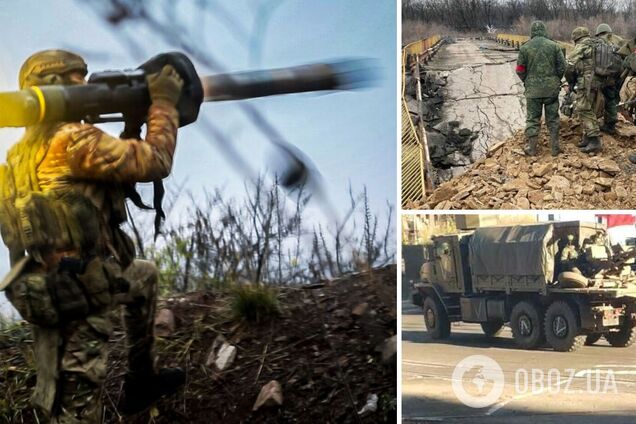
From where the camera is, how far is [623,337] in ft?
16.4

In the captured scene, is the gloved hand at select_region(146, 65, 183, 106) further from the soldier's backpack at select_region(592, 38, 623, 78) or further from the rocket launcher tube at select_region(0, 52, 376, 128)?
the soldier's backpack at select_region(592, 38, 623, 78)

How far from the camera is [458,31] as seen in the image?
527cm

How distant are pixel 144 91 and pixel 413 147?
1669 millimetres

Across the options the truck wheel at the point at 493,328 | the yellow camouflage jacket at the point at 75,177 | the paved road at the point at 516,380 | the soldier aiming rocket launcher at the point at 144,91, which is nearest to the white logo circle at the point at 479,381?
the paved road at the point at 516,380

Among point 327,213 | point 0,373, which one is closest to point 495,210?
point 327,213

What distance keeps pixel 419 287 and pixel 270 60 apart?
64.5 inches

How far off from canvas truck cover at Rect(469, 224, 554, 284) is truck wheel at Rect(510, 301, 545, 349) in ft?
0.60

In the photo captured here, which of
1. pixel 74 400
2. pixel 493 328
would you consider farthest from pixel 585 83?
pixel 74 400

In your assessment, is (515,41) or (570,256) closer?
(570,256)

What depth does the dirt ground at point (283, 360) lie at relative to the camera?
16.2ft

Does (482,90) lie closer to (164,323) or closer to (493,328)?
(493,328)

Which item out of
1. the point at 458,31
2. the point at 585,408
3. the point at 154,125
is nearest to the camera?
the point at 154,125

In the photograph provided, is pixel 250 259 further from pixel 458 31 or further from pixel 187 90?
pixel 458 31

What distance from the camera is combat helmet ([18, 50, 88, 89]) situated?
4734 millimetres
